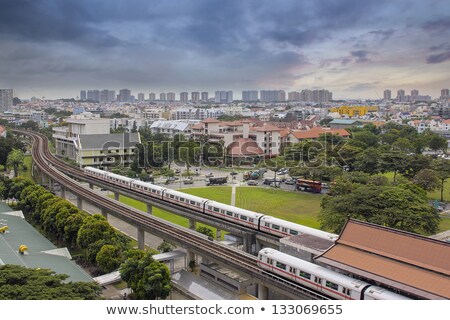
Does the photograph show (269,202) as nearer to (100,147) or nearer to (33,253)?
(33,253)

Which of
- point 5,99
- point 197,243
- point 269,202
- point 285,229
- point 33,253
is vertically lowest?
point 33,253

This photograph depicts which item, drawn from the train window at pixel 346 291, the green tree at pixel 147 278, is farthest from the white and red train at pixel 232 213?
the green tree at pixel 147 278

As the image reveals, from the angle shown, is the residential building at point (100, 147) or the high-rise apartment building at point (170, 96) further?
the high-rise apartment building at point (170, 96)

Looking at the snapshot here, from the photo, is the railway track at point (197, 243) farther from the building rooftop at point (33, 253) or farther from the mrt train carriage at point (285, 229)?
the building rooftop at point (33, 253)

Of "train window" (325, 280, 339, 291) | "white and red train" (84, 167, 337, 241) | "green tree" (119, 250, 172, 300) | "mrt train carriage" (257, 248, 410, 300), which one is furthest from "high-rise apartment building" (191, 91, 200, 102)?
"train window" (325, 280, 339, 291)

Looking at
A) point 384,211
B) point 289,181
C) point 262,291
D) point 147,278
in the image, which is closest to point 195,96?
point 289,181

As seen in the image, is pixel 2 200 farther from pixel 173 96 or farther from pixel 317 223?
pixel 173 96

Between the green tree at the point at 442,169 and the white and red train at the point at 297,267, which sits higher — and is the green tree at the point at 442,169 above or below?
above

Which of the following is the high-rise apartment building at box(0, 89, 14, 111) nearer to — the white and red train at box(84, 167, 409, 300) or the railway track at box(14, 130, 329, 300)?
Answer: the railway track at box(14, 130, 329, 300)
